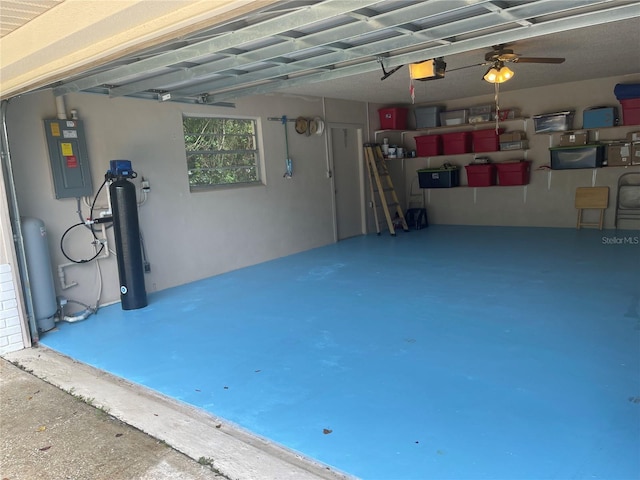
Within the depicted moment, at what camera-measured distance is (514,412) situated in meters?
2.49

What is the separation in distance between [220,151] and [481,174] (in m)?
4.97

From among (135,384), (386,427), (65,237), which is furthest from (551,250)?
(65,237)

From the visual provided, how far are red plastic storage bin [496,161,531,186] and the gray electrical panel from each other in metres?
6.80

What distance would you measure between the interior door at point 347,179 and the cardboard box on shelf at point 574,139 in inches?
137

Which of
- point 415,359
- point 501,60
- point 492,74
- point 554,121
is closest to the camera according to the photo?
point 415,359

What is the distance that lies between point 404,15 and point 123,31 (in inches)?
63.9

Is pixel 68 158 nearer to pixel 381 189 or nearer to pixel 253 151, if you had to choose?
pixel 253 151

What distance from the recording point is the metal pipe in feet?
12.7

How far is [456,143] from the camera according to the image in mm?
8805

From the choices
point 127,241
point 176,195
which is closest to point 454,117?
point 176,195

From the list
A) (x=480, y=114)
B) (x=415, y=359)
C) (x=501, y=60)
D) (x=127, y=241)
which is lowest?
(x=415, y=359)

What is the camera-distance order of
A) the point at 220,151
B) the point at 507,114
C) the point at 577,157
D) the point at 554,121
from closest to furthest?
the point at 220,151 → the point at 577,157 → the point at 554,121 → the point at 507,114

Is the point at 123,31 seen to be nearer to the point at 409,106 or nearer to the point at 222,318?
the point at 222,318

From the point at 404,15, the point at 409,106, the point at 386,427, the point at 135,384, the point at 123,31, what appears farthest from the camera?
the point at 409,106
